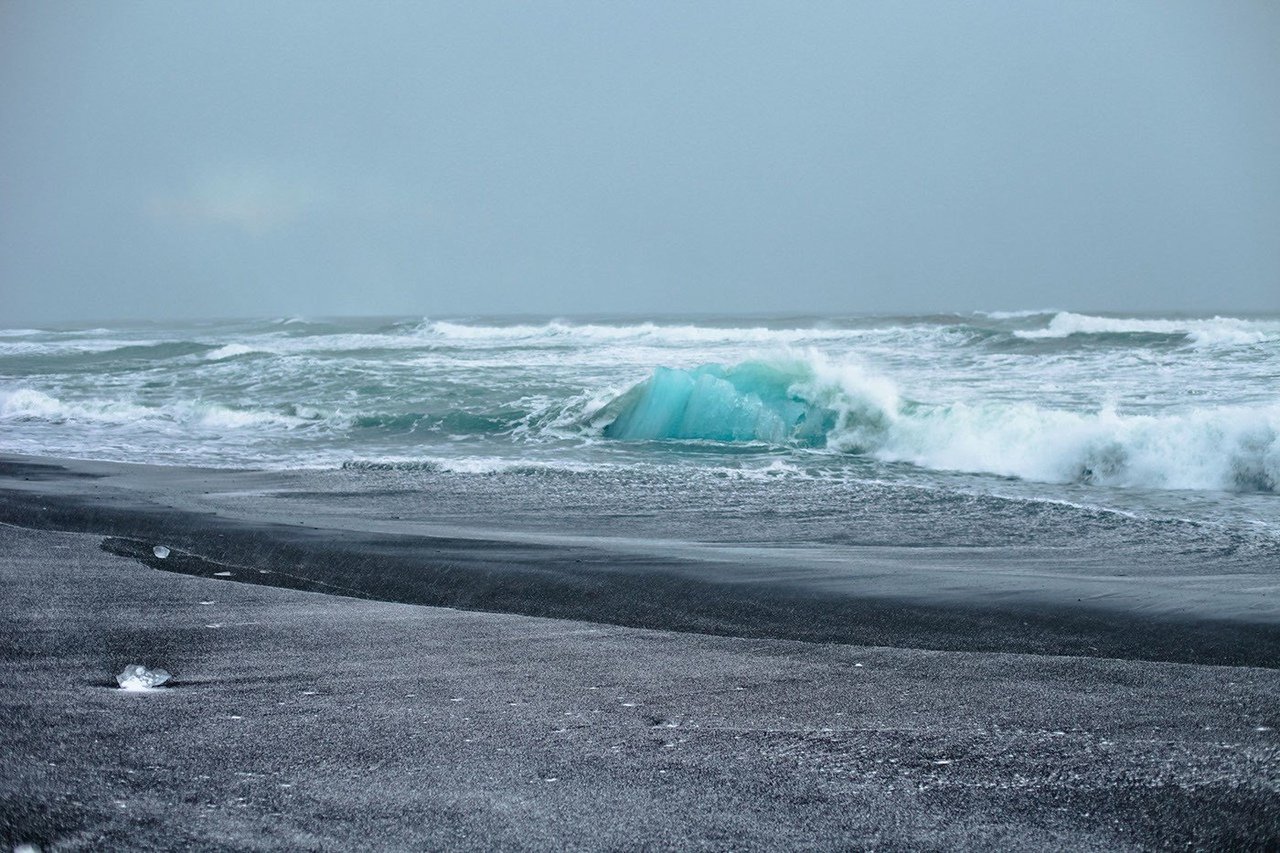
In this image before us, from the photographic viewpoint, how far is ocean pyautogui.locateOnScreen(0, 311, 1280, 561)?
652 cm

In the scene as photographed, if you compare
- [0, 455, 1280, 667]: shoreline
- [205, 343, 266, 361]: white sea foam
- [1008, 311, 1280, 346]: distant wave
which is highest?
[1008, 311, 1280, 346]: distant wave

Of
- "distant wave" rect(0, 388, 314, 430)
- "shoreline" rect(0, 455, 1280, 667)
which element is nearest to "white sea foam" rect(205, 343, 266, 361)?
"distant wave" rect(0, 388, 314, 430)

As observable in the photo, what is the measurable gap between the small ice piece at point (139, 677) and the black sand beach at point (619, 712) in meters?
0.06

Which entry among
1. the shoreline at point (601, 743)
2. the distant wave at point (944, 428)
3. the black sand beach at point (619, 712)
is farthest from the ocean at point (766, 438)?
the shoreline at point (601, 743)

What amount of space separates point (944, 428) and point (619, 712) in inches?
292

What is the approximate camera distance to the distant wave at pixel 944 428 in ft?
25.8

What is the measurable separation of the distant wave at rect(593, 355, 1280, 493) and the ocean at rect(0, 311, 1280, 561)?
0.02 metres

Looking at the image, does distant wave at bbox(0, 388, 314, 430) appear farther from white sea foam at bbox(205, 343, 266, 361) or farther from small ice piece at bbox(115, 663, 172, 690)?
small ice piece at bbox(115, 663, 172, 690)

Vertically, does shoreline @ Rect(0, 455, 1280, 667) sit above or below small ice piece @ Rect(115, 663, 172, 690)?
below

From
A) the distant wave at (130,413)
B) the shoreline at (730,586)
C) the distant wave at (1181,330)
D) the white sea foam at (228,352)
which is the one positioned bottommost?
the shoreline at (730,586)

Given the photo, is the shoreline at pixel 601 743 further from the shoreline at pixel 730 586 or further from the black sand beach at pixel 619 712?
the shoreline at pixel 730 586

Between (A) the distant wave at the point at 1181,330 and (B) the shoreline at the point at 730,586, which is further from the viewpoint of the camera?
(A) the distant wave at the point at 1181,330

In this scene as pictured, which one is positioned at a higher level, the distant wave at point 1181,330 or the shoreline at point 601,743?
the distant wave at point 1181,330

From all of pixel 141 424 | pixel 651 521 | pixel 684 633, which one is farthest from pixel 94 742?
pixel 141 424
